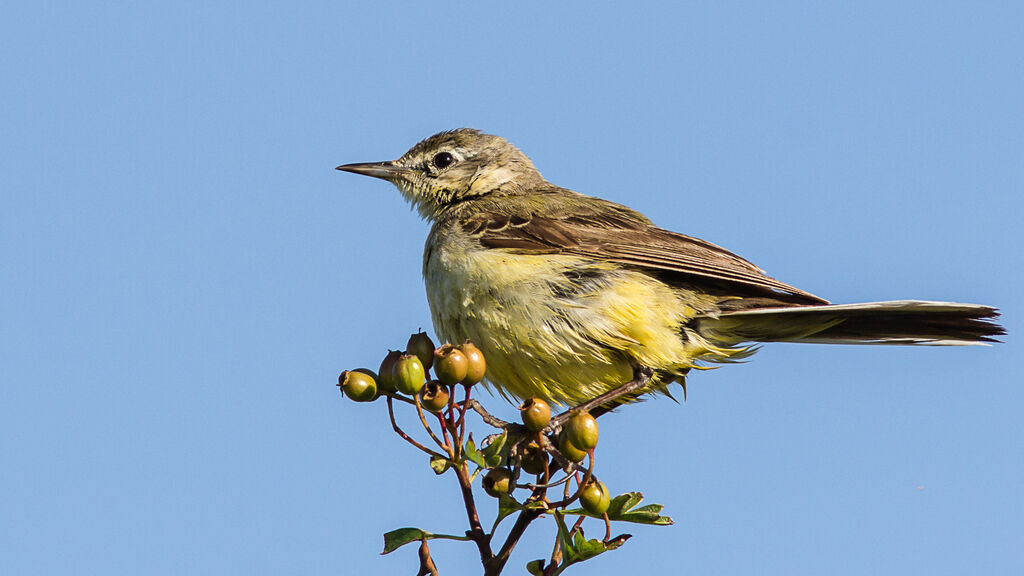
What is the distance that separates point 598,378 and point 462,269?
97 cm

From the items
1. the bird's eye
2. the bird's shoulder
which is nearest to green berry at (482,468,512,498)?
the bird's shoulder

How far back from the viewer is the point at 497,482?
3.88 m

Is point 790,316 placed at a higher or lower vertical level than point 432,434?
higher

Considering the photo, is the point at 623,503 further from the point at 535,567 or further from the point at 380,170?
the point at 380,170

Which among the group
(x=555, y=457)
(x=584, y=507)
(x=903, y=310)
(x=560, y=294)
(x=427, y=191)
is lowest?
(x=584, y=507)

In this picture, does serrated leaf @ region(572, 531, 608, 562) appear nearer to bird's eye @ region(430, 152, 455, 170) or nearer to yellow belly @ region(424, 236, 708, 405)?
yellow belly @ region(424, 236, 708, 405)

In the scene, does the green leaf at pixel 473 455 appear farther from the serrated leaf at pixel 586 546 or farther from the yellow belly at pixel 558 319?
the yellow belly at pixel 558 319

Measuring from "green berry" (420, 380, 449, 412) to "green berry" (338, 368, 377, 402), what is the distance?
20cm

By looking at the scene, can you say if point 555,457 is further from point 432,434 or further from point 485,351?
point 485,351

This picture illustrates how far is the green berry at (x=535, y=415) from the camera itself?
13.6ft

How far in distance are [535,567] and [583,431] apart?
0.53 metres

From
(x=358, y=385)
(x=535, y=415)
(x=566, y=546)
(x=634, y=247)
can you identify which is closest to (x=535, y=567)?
(x=566, y=546)

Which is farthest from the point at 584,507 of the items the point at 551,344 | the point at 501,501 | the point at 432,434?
the point at 551,344

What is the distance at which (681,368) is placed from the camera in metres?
5.93
